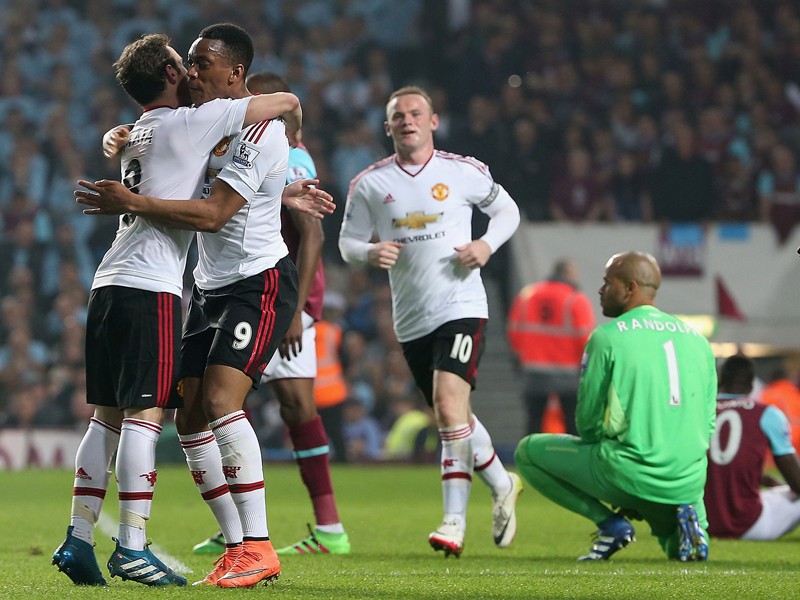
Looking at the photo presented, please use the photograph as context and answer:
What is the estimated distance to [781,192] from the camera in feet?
46.6

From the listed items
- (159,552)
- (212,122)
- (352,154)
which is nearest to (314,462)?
(159,552)

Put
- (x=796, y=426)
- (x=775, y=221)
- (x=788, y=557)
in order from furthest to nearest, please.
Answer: (x=775, y=221) < (x=796, y=426) < (x=788, y=557)

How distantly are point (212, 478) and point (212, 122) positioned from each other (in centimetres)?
132

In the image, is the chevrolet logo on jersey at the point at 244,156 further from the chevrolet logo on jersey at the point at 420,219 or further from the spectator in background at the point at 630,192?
the spectator in background at the point at 630,192

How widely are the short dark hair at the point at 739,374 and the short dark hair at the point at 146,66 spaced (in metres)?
3.50

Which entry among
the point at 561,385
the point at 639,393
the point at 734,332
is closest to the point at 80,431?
the point at 561,385

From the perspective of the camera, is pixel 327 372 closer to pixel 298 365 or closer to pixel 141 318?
Result: pixel 298 365

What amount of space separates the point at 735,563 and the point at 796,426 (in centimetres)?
667

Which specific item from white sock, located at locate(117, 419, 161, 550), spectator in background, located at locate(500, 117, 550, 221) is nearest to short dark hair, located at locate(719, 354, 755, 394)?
white sock, located at locate(117, 419, 161, 550)

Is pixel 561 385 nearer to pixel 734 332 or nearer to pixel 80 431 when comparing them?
pixel 734 332

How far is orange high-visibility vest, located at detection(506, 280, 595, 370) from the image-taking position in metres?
11.6

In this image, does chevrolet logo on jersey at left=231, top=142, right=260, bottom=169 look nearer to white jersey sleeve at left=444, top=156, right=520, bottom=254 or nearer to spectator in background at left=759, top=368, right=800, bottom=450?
white jersey sleeve at left=444, top=156, right=520, bottom=254

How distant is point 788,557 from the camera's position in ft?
17.4

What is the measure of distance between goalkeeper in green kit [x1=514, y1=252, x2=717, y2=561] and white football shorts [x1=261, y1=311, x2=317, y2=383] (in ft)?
4.56
